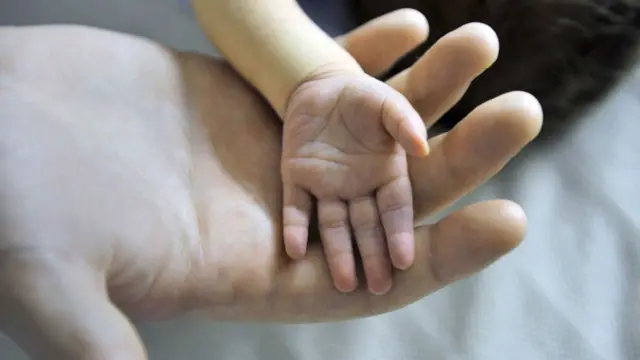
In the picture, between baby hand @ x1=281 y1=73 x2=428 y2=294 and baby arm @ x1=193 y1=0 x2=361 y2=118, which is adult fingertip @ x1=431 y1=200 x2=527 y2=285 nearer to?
baby hand @ x1=281 y1=73 x2=428 y2=294

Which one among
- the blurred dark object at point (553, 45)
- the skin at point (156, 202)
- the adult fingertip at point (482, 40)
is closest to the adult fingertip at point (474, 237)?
the skin at point (156, 202)

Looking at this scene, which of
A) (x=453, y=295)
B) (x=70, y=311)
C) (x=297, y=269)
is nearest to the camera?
(x=70, y=311)

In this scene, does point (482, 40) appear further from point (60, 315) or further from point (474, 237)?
point (60, 315)

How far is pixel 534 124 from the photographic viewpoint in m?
0.45

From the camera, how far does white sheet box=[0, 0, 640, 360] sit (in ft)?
1.82

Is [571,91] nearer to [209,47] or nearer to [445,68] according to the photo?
[445,68]

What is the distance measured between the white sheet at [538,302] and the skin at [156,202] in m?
0.08

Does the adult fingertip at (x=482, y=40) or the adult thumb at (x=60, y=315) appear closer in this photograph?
the adult thumb at (x=60, y=315)

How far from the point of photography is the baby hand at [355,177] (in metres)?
0.46

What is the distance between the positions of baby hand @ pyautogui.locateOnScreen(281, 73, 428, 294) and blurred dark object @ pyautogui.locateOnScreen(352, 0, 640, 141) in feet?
0.61

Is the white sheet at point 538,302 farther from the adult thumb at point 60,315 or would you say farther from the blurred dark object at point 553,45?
the adult thumb at point 60,315

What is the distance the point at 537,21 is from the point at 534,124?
21 cm

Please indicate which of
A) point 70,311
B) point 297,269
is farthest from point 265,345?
point 70,311

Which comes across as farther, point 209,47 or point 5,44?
point 209,47
